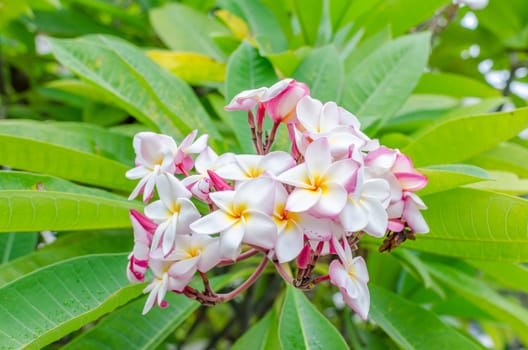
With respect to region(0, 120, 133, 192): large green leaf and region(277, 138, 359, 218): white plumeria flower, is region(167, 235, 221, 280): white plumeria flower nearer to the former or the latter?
region(277, 138, 359, 218): white plumeria flower

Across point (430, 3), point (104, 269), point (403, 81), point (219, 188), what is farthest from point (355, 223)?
point (430, 3)

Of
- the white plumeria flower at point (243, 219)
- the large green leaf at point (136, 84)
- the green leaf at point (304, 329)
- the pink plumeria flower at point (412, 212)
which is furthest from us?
the large green leaf at point (136, 84)

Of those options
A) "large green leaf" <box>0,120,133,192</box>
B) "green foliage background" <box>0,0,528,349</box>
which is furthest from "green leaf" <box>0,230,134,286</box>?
"large green leaf" <box>0,120,133,192</box>

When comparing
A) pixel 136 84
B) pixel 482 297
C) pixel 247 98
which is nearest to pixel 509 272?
pixel 482 297

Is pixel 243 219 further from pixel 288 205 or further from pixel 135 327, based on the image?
pixel 135 327

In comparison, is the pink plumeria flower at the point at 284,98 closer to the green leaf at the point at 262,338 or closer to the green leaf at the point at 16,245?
the green leaf at the point at 262,338

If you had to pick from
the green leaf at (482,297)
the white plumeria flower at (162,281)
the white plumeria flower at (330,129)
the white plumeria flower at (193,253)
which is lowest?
the green leaf at (482,297)

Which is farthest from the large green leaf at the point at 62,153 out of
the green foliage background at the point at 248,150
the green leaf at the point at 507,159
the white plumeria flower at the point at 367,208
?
the green leaf at the point at 507,159
